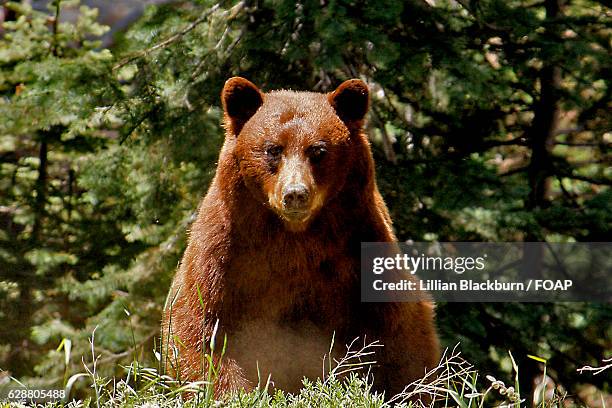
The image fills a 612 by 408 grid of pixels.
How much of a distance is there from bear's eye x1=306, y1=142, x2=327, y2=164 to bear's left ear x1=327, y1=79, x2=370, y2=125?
27 cm

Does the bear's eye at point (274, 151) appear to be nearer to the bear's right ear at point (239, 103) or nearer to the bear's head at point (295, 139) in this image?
the bear's head at point (295, 139)

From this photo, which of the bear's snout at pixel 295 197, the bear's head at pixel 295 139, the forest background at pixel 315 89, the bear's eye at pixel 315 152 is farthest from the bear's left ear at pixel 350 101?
the forest background at pixel 315 89

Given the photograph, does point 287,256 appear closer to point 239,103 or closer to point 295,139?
point 295,139

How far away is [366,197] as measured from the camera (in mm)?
3582

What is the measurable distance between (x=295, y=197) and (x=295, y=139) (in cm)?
39

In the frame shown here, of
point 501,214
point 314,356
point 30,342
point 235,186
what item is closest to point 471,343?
point 501,214

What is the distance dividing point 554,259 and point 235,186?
4014 mm

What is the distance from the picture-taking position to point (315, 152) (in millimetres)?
3416

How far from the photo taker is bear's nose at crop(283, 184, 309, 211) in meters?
3.12

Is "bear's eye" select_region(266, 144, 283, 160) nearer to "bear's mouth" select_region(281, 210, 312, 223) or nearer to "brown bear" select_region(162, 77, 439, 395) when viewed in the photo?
"brown bear" select_region(162, 77, 439, 395)

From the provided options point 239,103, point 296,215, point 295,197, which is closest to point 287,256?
point 296,215

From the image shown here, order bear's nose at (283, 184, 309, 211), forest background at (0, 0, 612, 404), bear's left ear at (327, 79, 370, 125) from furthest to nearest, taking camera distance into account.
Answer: forest background at (0, 0, 612, 404)
bear's left ear at (327, 79, 370, 125)
bear's nose at (283, 184, 309, 211)

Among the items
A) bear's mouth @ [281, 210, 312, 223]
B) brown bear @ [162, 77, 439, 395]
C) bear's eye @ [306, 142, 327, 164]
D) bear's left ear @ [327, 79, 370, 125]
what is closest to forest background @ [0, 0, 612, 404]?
bear's left ear @ [327, 79, 370, 125]

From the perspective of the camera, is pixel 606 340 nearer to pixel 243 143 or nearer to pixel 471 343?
pixel 471 343
